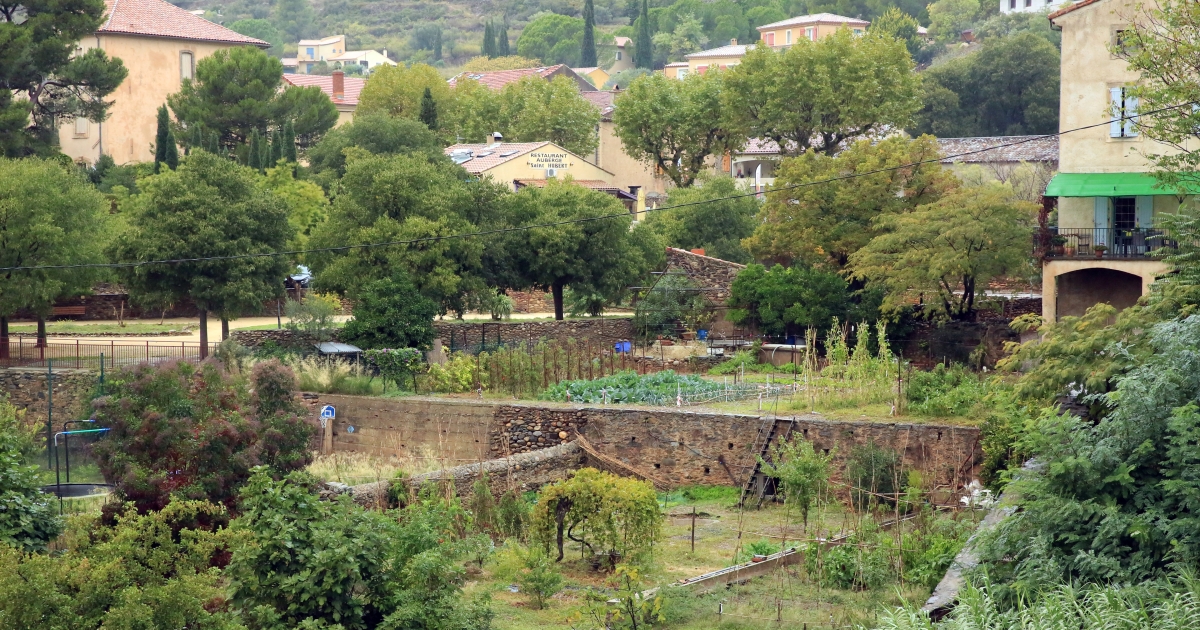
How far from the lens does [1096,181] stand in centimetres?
3222

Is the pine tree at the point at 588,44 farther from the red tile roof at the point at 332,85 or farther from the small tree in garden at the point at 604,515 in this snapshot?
the small tree in garden at the point at 604,515

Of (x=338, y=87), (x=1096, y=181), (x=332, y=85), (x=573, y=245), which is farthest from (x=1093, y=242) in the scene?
(x=332, y=85)

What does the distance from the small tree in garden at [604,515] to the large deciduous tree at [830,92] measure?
34.2 m

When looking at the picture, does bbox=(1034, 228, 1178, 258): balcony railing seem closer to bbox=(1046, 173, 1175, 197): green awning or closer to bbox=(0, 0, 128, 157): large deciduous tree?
bbox=(1046, 173, 1175, 197): green awning

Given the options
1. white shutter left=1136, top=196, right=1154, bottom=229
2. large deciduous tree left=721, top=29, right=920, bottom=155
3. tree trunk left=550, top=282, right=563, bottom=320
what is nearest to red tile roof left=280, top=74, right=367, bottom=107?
large deciduous tree left=721, top=29, right=920, bottom=155

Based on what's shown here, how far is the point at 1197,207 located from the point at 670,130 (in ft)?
150

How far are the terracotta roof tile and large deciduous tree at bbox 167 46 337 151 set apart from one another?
1120 inches

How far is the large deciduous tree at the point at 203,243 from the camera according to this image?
34.4m

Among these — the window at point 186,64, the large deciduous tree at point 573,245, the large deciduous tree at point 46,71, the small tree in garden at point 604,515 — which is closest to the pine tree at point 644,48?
the window at point 186,64

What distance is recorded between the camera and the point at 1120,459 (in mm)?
12156

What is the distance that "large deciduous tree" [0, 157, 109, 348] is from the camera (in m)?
34.4

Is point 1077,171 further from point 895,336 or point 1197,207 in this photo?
point 1197,207

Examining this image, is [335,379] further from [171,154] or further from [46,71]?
[171,154]

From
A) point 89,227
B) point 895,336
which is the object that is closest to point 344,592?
point 895,336
